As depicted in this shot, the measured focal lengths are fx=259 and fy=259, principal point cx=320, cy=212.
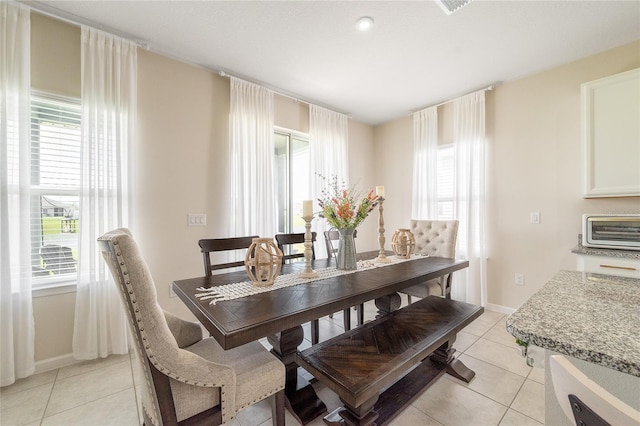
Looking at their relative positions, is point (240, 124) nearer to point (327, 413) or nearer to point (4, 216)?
point (4, 216)

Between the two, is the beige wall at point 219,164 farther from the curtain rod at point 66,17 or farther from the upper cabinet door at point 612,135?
the upper cabinet door at point 612,135

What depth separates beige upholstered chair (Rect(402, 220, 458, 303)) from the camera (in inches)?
98.2

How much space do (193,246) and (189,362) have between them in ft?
6.13

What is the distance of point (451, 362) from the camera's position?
1.96 m

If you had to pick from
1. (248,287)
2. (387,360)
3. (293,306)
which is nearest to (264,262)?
(248,287)

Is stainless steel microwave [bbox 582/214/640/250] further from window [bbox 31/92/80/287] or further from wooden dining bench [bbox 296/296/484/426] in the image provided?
window [bbox 31/92/80/287]

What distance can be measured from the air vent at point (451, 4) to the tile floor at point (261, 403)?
2719 millimetres

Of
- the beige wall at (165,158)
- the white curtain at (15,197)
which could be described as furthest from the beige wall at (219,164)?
the white curtain at (15,197)

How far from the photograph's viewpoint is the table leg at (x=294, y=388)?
154 centimetres

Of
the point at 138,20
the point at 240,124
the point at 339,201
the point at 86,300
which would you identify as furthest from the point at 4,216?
the point at 339,201

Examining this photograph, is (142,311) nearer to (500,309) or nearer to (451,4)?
(451,4)

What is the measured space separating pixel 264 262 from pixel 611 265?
104 inches

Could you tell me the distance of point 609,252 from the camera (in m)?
2.05

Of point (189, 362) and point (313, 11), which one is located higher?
point (313, 11)
